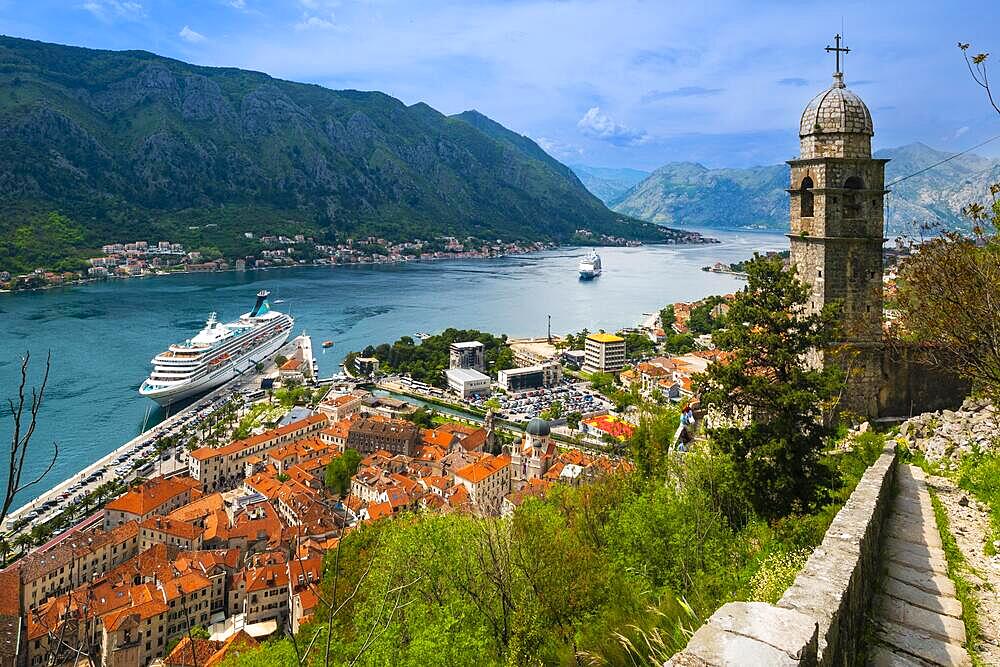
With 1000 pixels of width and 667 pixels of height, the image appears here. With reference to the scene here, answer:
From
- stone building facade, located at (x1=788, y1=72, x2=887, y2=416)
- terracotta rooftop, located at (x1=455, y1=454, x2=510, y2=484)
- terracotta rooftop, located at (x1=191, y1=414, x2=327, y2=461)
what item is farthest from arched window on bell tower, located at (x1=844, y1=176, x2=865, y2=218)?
terracotta rooftop, located at (x1=191, y1=414, x2=327, y2=461)

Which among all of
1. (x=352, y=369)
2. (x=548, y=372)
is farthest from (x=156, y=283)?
(x=548, y=372)

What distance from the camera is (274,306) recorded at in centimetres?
5025

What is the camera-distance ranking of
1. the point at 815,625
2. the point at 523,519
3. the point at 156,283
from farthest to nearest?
the point at 156,283 → the point at 523,519 → the point at 815,625

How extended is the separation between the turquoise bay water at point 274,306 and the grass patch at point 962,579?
936 inches

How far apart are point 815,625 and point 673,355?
36.2 meters

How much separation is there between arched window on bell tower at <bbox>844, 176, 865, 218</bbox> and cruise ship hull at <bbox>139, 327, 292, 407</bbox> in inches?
1120

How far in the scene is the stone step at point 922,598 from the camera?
3308 mm

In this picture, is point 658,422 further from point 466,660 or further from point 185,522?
point 185,522

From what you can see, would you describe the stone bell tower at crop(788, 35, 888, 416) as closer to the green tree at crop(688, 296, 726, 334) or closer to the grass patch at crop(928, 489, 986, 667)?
the grass patch at crop(928, 489, 986, 667)

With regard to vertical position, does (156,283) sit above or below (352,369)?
above

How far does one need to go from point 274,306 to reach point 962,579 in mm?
50885

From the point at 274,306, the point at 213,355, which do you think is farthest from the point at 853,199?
the point at 274,306

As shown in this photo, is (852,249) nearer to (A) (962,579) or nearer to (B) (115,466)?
(A) (962,579)

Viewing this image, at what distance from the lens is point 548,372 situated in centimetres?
3397
